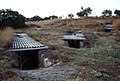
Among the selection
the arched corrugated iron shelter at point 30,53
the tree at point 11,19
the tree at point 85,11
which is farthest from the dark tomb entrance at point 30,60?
the tree at point 85,11

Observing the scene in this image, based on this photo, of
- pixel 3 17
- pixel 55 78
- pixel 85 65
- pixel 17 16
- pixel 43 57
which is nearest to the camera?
pixel 55 78

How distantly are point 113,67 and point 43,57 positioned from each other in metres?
4.36

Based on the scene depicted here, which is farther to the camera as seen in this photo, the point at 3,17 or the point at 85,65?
the point at 3,17

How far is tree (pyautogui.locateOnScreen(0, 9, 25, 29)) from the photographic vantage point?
984 inches

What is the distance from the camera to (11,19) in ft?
88.8

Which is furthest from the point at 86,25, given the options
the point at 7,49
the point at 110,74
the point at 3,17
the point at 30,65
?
the point at 110,74

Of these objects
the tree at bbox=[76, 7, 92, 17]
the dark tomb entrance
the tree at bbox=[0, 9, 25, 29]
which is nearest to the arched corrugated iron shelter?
the dark tomb entrance

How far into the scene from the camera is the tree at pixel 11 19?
82.0ft

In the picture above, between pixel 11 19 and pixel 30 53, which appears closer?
pixel 30 53

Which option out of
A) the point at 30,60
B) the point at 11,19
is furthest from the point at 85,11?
the point at 30,60

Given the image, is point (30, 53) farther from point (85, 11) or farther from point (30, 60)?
point (85, 11)

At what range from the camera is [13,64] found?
1058cm

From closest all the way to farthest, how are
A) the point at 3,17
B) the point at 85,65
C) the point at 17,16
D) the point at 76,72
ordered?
the point at 76,72 → the point at 85,65 → the point at 3,17 → the point at 17,16

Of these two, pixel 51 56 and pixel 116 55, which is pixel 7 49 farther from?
pixel 116 55
